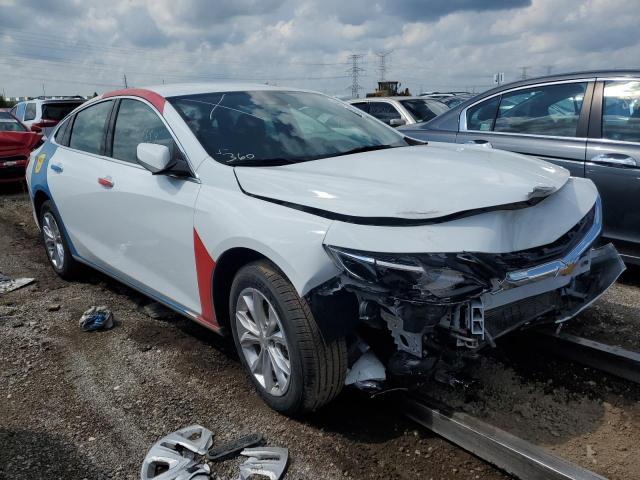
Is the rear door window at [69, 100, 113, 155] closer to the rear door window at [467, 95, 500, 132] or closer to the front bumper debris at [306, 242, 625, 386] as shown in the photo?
the front bumper debris at [306, 242, 625, 386]

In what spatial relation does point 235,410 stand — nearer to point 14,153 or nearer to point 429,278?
point 429,278

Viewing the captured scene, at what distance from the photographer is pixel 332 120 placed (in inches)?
152

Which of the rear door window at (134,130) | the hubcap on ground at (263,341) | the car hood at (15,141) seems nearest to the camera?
the hubcap on ground at (263,341)

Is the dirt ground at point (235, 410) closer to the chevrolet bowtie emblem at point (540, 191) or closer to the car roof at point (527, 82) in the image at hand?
the chevrolet bowtie emblem at point (540, 191)

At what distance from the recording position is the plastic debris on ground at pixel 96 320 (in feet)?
13.6

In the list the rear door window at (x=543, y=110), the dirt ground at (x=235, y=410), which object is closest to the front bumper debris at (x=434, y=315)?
the dirt ground at (x=235, y=410)

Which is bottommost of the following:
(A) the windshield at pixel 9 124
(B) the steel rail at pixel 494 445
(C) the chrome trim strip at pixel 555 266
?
(B) the steel rail at pixel 494 445

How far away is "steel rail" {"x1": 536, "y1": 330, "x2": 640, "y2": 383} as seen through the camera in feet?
9.80

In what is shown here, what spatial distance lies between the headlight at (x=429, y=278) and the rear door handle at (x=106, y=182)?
2.33 meters

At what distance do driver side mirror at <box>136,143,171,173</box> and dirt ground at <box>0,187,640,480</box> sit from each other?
1247mm

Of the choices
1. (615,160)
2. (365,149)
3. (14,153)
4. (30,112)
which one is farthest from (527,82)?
(30,112)

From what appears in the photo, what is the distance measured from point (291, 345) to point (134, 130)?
2081mm

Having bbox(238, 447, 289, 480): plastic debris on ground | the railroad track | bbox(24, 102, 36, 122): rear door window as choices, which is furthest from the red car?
the railroad track

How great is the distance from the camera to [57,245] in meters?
5.22
